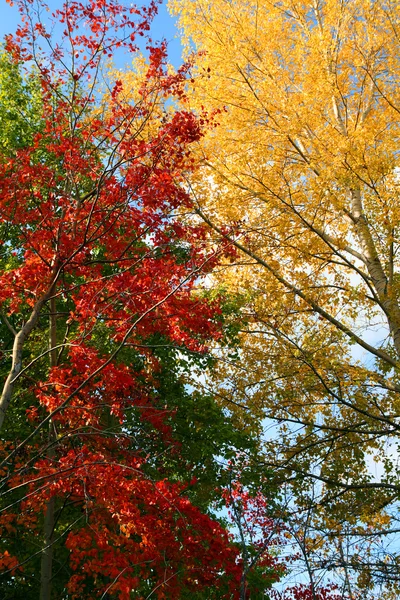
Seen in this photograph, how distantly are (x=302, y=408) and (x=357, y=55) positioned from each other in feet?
18.4

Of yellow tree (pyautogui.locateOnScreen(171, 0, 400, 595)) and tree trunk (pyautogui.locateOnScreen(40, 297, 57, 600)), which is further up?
yellow tree (pyautogui.locateOnScreen(171, 0, 400, 595))

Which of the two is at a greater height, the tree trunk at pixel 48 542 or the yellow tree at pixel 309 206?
the yellow tree at pixel 309 206

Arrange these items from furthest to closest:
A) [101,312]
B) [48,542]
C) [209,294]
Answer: [209,294] → [48,542] → [101,312]

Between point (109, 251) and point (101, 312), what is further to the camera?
point (109, 251)

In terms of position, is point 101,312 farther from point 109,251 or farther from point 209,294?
point 209,294

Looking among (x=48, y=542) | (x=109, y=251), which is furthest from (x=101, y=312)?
(x=48, y=542)

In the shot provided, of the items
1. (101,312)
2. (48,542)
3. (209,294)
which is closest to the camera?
(101,312)

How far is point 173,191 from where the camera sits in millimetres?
5949

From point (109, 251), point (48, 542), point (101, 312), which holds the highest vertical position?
point (109, 251)

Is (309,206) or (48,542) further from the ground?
(309,206)

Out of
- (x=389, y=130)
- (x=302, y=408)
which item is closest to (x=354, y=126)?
(x=389, y=130)

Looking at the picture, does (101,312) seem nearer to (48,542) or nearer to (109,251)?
(109,251)

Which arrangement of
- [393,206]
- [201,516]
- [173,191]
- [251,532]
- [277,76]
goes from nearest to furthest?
[251,532]
[173,191]
[393,206]
[201,516]
[277,76]

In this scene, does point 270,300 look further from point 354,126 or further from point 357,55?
point 357,55
